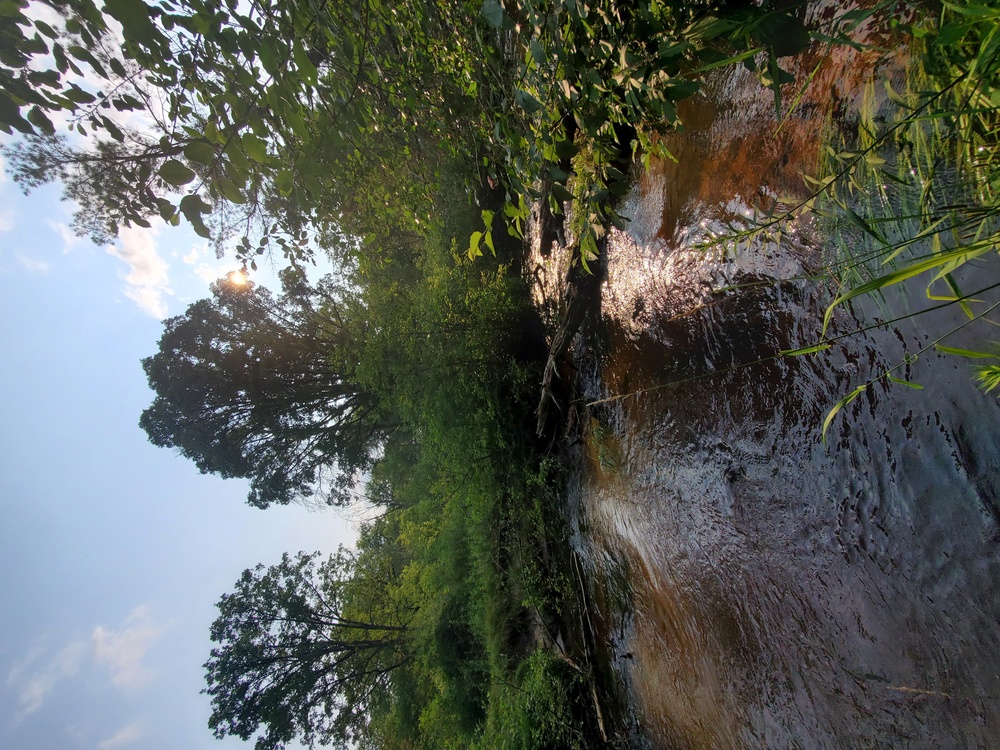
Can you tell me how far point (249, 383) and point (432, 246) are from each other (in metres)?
5.39

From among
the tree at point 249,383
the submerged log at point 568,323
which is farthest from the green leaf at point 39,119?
the tree at point 249,383

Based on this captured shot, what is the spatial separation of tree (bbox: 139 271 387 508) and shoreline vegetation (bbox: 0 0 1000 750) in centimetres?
6

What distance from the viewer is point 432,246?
7582 mm

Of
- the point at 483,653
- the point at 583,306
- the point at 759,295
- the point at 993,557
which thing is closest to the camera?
the point at 993,557

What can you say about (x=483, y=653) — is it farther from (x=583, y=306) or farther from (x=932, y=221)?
(x=932, y=221)

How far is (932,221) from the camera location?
2152 millimetres

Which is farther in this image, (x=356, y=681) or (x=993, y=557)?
(x=356, y=681)

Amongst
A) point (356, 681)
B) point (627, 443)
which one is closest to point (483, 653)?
point (627, 443)

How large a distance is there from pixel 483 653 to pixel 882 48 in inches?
298

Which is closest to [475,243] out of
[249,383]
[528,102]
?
[528,102]

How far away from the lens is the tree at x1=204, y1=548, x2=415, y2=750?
32.1ft

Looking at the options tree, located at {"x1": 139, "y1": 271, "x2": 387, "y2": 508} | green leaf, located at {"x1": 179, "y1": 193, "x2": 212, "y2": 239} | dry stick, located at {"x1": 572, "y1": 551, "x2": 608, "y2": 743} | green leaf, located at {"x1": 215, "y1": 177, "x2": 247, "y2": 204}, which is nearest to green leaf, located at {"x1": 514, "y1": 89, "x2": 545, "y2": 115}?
green leaf, located at {"x1": 215, "y1": 177, "x2": 247, "y2": 204}

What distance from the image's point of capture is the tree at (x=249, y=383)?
10039 mm

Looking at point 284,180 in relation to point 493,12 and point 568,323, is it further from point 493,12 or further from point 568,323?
point 568,323
